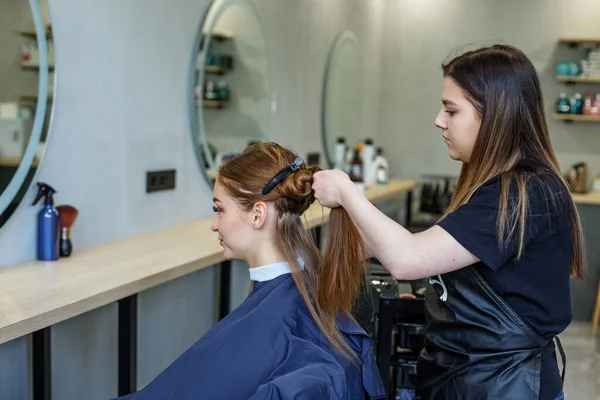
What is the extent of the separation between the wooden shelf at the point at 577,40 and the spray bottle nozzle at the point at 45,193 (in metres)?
4.33

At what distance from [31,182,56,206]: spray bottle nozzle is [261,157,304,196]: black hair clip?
39.5 inches

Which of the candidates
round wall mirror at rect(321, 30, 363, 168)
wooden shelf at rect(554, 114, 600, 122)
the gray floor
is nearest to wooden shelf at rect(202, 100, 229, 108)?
round wall mirror at rect(321, 30, 363, 168)

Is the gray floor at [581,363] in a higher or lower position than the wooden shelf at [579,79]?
lower

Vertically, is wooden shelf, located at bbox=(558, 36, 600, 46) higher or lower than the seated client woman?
higher

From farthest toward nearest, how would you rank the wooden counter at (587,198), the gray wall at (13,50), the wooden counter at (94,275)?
1. the wooden counter at (587,198)
2. the gray wall at (13,50)
3. the wooden counter at (94,275)

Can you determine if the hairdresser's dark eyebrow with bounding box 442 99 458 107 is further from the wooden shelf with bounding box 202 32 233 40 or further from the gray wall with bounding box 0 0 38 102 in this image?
the wooden shelf with bounding box 202 32 233 40

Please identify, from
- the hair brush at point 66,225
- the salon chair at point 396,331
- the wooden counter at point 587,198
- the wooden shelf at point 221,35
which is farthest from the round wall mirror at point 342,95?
the hair brush at point 66,225

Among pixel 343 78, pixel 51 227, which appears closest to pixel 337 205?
pixel 51 227

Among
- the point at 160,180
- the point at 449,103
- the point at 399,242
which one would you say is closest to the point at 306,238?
the point at 399,242

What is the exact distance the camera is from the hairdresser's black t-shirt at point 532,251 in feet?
4.39

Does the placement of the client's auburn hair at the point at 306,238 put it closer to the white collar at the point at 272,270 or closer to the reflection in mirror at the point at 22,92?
the white collar at the point at 272,270

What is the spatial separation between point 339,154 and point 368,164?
0.26 metres

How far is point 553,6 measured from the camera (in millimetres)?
5324

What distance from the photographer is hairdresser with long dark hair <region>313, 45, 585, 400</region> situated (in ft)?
4.40
